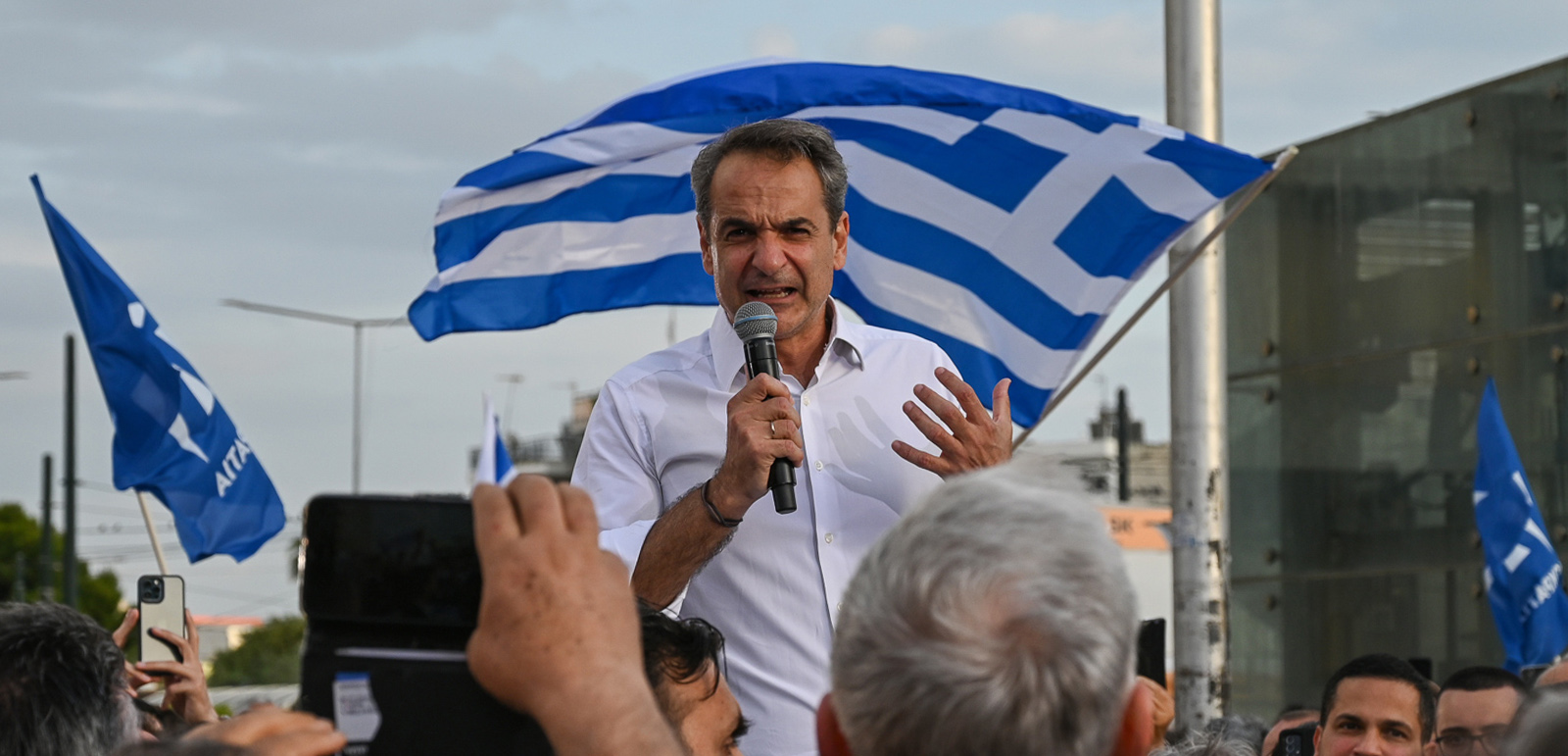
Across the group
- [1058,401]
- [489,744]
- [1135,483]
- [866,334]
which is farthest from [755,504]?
[1135,483]

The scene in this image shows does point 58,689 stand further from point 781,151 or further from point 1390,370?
point 1390,370

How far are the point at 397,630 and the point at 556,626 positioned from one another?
0.72ft

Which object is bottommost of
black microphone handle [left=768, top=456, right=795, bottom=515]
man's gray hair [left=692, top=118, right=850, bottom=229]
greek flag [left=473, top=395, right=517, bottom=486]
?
black microphone handle [left=768, top=456, right=795, bottom=515]

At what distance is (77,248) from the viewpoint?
28.6ft

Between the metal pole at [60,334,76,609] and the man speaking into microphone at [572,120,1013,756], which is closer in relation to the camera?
the man speaking into microphone at [572,120,1013,756]

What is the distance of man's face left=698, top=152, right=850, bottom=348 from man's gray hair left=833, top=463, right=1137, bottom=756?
6.32ft

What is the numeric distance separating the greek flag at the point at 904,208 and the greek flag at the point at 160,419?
2346 millimetres

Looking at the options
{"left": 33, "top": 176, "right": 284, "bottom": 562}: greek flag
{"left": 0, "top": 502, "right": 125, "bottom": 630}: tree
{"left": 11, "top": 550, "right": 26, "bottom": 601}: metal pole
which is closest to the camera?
{"left": 33, "top": 176, "right": 284, "bottom": 562}: greek flag

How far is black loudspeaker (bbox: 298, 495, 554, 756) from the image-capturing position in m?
1.80

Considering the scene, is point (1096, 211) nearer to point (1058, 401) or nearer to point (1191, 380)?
point (1058, 401)

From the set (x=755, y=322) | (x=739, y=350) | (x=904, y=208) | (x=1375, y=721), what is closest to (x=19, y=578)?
(x=904, y=208)

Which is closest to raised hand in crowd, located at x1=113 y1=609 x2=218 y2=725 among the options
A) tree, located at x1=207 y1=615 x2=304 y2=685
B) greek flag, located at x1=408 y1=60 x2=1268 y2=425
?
greek flag, located at x1=408 y1=60 x2=1268 y2=425

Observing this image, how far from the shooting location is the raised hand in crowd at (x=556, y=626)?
1671 mm

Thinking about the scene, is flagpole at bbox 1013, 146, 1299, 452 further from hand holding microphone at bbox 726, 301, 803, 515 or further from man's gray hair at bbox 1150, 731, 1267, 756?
hand holding microphone at bbox 726, 301, 803, 515
